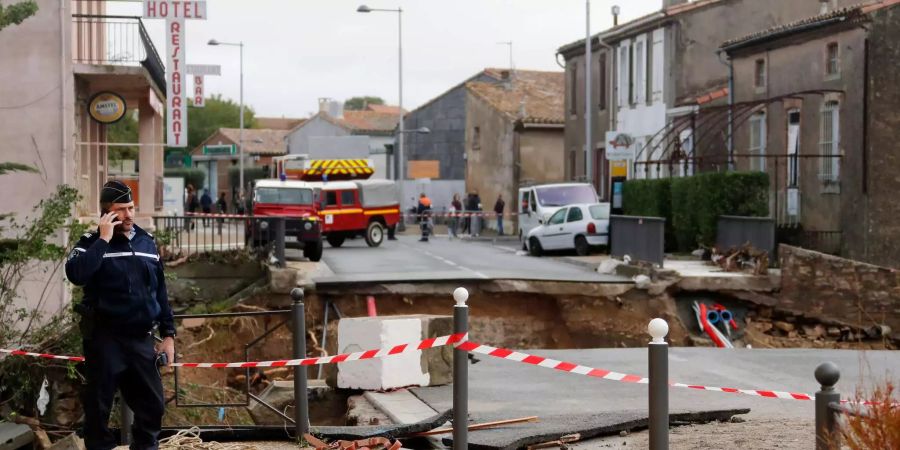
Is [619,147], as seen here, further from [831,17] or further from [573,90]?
[573,90]

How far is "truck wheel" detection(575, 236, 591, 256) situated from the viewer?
3356 cm

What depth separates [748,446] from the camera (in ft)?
28.2

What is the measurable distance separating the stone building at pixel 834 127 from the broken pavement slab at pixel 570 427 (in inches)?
672

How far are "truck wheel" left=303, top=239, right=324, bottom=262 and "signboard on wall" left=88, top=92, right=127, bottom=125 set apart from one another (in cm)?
663

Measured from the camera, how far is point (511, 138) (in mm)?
56062

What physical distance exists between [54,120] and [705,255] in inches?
575

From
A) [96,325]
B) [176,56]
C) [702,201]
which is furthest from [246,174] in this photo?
[96,325]

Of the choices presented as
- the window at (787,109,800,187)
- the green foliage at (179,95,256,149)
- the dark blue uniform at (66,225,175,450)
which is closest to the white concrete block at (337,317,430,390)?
the dark blue uniform at (66,225,175,450)

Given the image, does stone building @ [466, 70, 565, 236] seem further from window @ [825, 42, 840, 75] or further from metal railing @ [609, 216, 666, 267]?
window @ [825, 42, 840, 75]

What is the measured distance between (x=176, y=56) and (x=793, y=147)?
14.3 m

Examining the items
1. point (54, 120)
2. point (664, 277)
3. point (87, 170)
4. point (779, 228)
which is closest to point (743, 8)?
point (779, 228)

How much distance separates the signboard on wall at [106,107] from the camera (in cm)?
2453

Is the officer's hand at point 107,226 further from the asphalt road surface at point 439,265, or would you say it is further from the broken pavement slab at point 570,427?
the asphalt road surface at point 439,265

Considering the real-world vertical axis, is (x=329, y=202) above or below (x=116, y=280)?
above
